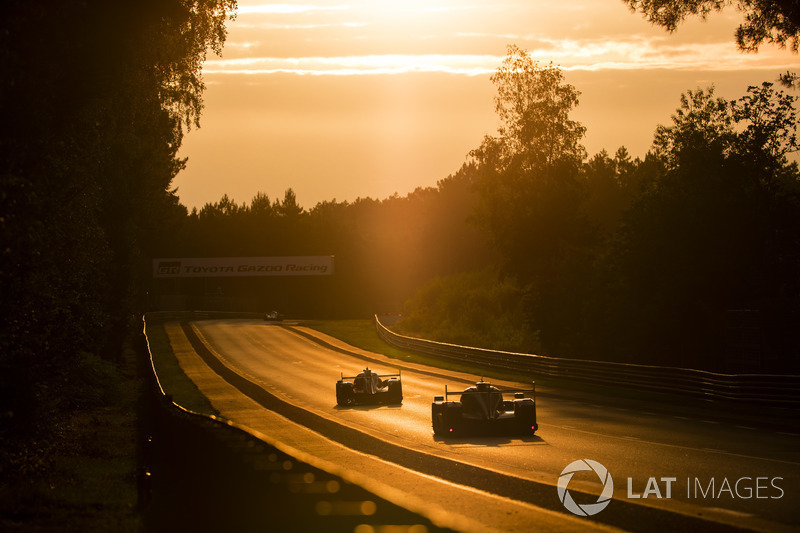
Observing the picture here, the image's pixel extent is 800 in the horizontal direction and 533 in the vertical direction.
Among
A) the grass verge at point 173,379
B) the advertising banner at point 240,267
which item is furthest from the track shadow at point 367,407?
the advertising banner at point 240,267

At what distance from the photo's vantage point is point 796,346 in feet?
109

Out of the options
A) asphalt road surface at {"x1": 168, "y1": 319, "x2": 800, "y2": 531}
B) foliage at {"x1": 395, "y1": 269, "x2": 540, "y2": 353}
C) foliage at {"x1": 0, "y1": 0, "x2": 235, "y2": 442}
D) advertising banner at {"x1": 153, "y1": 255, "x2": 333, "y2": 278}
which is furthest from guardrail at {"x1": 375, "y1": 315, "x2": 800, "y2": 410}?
advertising banner at {"x1": 153, "y1": 255, "x2": 333, "y2": 278}

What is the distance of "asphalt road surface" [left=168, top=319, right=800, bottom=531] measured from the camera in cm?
963

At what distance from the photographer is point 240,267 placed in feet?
399

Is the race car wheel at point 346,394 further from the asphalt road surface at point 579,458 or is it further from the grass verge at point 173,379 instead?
the grass verge at point 173,379

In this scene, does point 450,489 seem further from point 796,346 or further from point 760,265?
point 760,265

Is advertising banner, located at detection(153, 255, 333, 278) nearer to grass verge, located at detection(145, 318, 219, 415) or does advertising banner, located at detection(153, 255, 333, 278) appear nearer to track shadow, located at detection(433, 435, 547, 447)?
grass verge, located at detection(145, 318, 219, 415)

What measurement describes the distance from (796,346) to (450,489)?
26074 mm

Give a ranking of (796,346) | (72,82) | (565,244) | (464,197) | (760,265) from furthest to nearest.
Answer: (464,197), (565,244), (760,265), (796,346), (72,82)

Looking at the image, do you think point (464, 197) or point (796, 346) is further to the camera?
point (464, 197)

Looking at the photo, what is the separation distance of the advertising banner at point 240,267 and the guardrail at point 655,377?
72588 millimetres

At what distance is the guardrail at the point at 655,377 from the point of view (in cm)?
2284

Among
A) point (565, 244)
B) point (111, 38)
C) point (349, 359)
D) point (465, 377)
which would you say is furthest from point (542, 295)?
point (111, 38)

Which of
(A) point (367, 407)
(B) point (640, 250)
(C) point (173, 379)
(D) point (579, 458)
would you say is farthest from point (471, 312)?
(D) point (579, 458)
